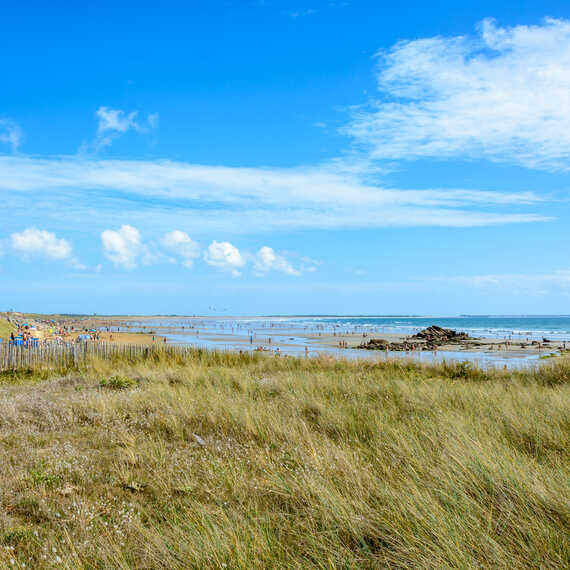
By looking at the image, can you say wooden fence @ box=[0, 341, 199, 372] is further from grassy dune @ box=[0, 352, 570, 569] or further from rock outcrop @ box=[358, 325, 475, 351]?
rock outcrop @ box=[358, 325, 475, 351]

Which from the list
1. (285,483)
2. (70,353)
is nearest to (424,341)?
(70,353)

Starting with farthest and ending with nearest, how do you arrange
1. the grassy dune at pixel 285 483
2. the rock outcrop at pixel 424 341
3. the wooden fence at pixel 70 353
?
the rock outcrop at pixel 424 341
the wooden fence at pixel 70 353
the grassy dune at pixel 285 483

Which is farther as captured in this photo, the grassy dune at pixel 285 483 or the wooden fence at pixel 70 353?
the wooden fence at pixel 70 353

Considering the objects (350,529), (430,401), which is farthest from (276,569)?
(430,401)

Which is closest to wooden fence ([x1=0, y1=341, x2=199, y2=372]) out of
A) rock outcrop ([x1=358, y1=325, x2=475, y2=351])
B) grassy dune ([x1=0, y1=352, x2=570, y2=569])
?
grassy dune ([x1=0, y1=352, x2=570, y2=569])

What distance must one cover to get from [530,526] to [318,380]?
7147 mm

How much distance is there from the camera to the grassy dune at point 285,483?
10.1ft

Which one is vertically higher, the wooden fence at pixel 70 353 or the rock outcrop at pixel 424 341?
the wooden fence at pixel 70 353

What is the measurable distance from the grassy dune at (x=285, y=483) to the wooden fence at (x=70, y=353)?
708 cm

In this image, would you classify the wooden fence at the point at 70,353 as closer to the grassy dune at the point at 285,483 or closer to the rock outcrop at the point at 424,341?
the grassy dune at the point at 285,483

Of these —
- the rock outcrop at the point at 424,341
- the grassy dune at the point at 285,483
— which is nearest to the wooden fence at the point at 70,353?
Result: the grassy dune at the point at 285,483

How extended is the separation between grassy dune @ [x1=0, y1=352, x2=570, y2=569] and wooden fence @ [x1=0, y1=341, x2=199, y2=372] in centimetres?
708

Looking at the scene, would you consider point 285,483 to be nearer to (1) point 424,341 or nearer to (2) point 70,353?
(2) point 70,353

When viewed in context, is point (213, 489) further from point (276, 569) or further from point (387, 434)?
point (387, 434)
